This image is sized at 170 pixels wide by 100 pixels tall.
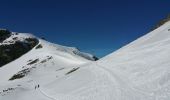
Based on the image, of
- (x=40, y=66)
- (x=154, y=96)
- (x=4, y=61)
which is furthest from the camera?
(x=4, y=61)

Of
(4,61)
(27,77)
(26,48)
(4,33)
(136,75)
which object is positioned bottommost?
(136,75)

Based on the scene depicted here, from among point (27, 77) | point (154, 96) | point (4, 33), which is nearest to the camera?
point (154, 96)

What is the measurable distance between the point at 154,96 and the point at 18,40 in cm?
15255

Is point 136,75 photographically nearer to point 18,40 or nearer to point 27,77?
point 27,77

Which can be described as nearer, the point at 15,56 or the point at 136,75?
the point at 136,75

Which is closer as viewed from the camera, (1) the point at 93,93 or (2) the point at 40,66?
(1) the point at 93,93

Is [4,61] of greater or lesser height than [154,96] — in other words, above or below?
above

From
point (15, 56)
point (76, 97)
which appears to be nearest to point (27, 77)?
point (76, 97)

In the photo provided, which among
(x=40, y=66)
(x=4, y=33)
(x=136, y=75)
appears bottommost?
(x=136, y=75)

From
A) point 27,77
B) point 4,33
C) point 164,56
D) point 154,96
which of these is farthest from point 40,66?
point 4,33

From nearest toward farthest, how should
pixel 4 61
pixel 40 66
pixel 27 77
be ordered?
pixel 27 77, pixel 40 66, pixel 4 61

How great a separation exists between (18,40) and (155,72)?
148 m

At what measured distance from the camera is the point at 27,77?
81.8 meters

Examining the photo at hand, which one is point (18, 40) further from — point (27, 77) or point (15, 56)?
point (27, 77)
